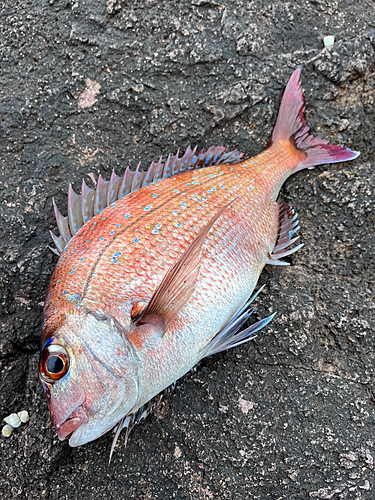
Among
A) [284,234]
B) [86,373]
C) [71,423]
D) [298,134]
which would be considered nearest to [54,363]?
[86,373]

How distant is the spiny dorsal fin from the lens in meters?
1.93

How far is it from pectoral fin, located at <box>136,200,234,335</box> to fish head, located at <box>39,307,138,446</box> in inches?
5.8

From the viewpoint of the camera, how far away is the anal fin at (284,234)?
2.17 m

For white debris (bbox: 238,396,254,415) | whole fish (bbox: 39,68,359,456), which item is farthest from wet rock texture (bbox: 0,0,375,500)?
whole fish (bbox: 39,68,359,456)

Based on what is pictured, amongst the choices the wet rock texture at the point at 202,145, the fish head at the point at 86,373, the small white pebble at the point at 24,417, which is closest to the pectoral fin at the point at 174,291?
the fish head at the point at 86,373

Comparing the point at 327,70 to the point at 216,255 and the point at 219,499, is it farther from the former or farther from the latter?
the point at 219,499

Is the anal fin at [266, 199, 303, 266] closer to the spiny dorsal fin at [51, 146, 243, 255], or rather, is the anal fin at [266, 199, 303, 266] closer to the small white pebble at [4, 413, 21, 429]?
the spiny dorsal fin at [51, 146, 243, 255]

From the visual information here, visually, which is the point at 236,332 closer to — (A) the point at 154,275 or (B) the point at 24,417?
(A) the point at 154,275

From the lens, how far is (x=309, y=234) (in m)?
2.27

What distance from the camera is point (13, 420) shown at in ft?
6.59

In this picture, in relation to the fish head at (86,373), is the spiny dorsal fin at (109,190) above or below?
above

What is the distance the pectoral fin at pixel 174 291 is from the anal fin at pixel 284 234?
593 mm

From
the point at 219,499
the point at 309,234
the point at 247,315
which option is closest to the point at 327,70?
the point at 309,234

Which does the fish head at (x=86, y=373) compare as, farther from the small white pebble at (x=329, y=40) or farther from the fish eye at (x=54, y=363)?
the small white pebble at (x=329, y=40)
